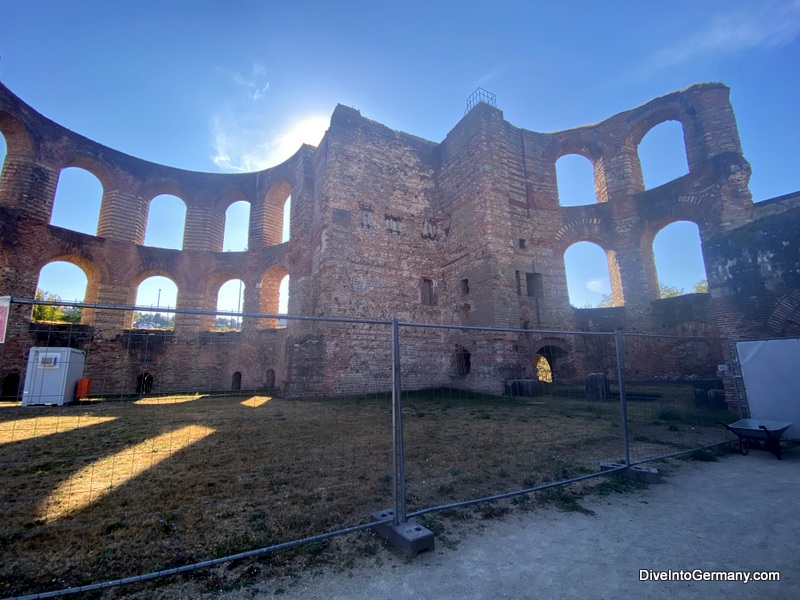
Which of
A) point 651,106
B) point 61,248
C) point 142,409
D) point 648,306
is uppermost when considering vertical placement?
point 651,106

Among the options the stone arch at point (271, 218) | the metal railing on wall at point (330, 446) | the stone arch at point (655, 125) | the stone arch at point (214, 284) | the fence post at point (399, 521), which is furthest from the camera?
the stone arch at point (271, 218)

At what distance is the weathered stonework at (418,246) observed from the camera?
14.0 m

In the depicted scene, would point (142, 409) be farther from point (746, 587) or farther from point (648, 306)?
point (648, 306)

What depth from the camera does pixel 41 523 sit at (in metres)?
3.38

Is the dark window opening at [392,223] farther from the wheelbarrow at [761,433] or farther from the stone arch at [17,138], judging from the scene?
the stone arch at [17,138]

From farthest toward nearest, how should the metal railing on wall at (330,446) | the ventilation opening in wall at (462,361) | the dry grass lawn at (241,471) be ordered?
the ventilation opening in wall at (462,361) < the metal railing on wall at (330,446) < the dry grass lawn at (241,471)

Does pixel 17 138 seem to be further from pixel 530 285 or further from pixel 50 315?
pixel 530 285

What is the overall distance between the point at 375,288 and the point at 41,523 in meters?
12.0

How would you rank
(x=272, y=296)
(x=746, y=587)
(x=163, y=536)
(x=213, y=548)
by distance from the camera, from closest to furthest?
(x=746, y=587) → (x=213, y=548) → (x=163, y=536) → (x=272, y=296)

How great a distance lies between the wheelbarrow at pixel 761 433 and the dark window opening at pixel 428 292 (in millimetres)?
11256

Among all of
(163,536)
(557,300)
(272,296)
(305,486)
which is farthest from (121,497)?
(272,296)

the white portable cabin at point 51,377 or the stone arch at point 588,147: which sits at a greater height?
the stone arch at point 588,147

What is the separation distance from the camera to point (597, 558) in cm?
268

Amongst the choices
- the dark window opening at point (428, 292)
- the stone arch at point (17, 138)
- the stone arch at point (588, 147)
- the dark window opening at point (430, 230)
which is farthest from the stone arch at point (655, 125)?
the stone arch at point (17, 138)
